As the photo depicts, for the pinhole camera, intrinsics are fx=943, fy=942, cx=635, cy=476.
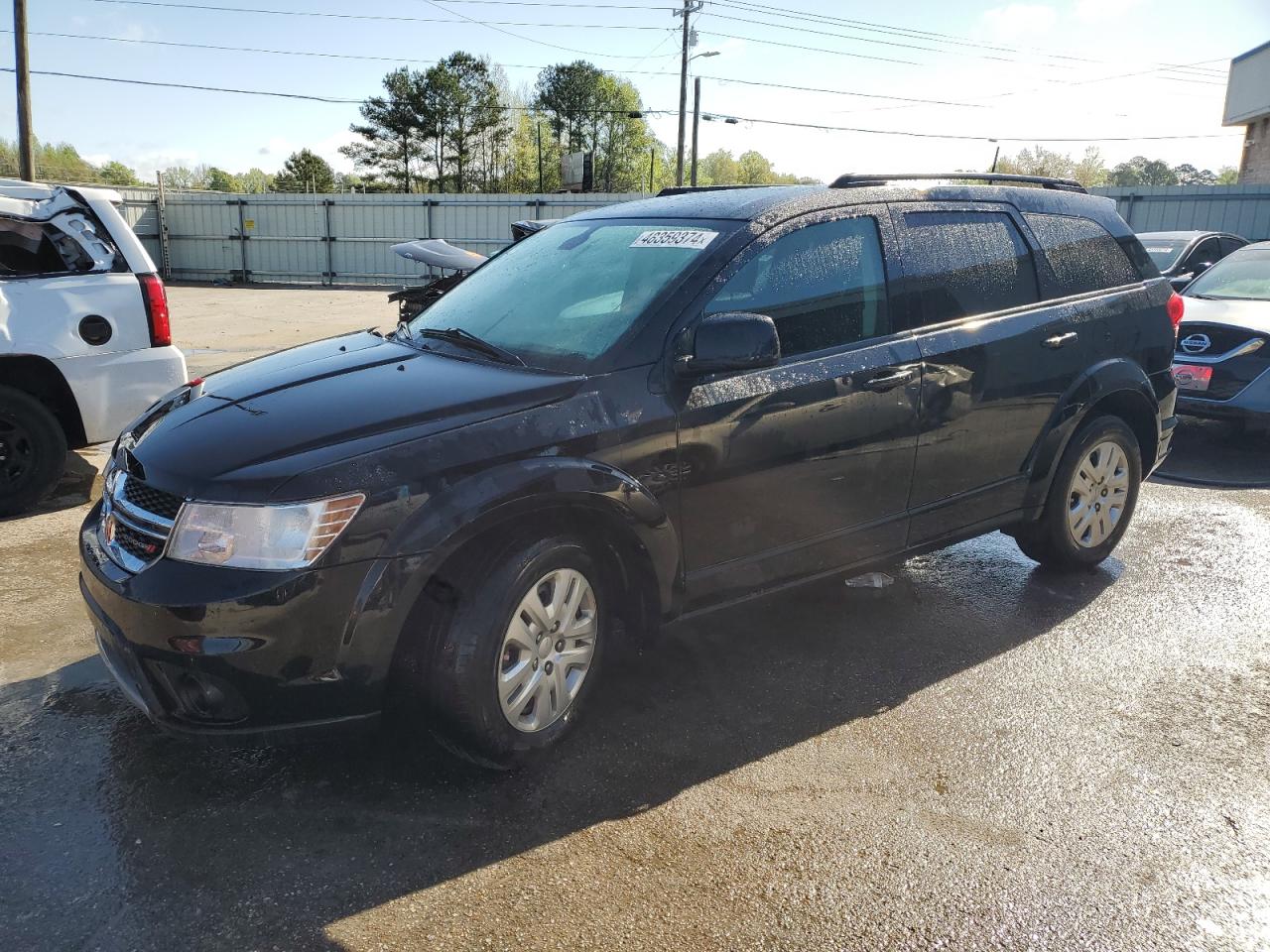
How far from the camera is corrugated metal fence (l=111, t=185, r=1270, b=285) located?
2639 cm

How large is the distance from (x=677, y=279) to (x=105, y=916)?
245cm

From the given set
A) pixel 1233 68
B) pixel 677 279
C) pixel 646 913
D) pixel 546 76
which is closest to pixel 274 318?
pixel 677 279

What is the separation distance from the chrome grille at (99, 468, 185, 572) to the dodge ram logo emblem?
7408mm

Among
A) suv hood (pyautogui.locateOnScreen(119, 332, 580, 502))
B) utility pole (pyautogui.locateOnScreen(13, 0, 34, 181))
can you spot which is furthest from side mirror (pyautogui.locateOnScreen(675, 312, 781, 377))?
utility pole (pyautogui.locateOnScreen(13, 0, 34, 181))

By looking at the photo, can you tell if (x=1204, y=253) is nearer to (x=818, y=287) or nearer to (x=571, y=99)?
(x=818, y=287)

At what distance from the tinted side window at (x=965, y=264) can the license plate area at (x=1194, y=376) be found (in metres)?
3.92

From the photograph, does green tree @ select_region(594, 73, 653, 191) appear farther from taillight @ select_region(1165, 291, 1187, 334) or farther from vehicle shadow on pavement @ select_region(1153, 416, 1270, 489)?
taillight @ select_region(1165, 291, 1187, 334)

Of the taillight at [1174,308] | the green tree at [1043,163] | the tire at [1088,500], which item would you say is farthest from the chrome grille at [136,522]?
the green tree at [1043,163]

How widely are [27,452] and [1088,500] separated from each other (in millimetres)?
5749

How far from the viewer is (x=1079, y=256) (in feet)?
14.5

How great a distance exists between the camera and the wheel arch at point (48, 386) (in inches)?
209

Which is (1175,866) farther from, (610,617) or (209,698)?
(209,698)

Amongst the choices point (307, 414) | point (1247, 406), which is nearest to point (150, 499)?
point (307, 414)

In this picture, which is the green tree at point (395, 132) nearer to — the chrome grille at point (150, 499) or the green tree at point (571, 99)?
the green tree at point (571, 99)
